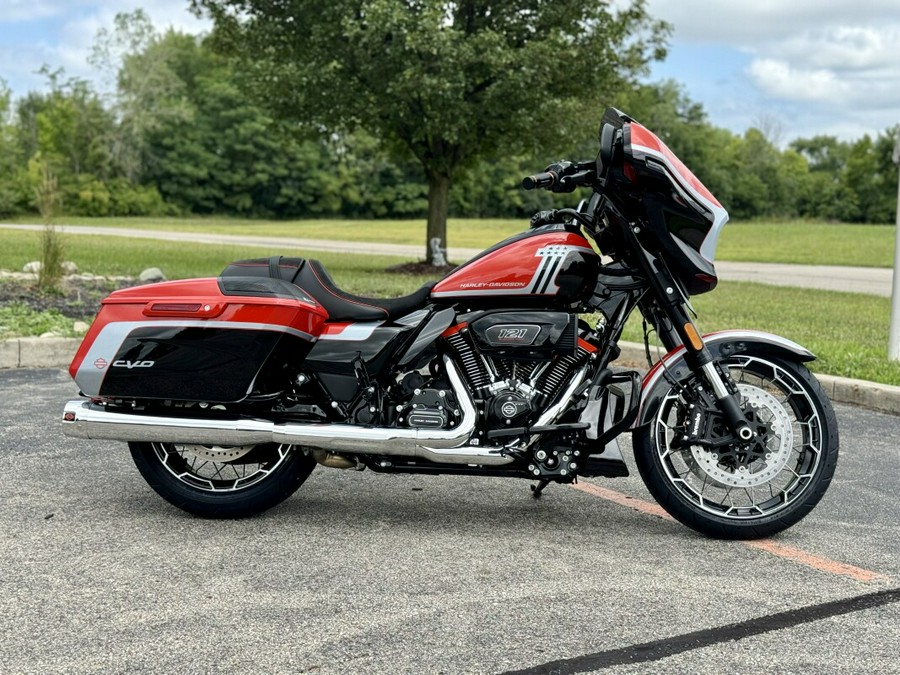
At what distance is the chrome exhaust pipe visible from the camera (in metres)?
4.01

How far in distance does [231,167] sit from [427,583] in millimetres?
70564

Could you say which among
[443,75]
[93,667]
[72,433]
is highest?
[443,75]

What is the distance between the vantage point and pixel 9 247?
20.3 m

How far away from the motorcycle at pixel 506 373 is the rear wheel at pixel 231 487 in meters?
0.16

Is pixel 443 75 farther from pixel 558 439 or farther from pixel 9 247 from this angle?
pixel 558 439

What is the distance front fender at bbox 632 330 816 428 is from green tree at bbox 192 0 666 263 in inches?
→ 476

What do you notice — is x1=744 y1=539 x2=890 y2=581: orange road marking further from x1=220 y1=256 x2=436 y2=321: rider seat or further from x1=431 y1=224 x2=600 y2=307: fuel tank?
x1=220 y1=256 x2=436 y2=321: rider seat

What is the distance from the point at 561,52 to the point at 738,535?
542 inches

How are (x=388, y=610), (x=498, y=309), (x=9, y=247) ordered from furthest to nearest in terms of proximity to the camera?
(x=9, y=247) < (x=498, y=309) < (x=388, y=610)

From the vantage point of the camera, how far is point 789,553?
4047mm

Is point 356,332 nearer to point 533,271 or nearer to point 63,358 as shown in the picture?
point 533,271

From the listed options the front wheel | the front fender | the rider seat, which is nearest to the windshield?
the front fender

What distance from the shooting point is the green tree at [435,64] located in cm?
1589

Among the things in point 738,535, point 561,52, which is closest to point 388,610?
point 738,535
